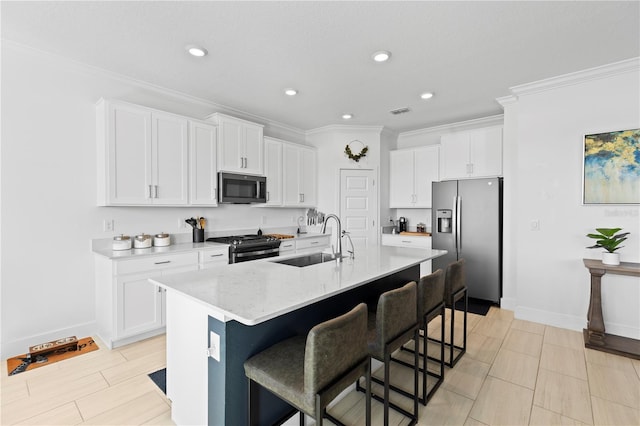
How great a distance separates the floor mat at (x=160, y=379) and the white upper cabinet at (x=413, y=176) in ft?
13.8

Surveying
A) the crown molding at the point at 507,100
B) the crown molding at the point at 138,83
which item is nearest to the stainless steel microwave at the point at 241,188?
the crown molding at the point at 138,83

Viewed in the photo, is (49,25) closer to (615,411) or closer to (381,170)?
(381,170)

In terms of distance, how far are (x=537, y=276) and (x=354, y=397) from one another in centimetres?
271

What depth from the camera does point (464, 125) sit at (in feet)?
15.7

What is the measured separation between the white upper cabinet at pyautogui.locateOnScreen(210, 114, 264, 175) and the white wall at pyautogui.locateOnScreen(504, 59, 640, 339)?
10.9ft

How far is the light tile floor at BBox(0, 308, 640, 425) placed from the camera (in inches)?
73.1

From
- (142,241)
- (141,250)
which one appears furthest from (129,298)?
(142,241)

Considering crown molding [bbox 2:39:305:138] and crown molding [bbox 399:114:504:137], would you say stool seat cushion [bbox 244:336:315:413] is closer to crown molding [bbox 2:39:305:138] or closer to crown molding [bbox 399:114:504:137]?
crown molding [bbox 2:39:305:138]

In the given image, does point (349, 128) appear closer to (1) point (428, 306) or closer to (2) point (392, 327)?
(1) point (428, 306)

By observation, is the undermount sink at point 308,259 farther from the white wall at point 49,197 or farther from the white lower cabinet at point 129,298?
the white wall at point 49,197

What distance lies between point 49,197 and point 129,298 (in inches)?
47.9

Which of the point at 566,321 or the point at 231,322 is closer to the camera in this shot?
the point at 231,322

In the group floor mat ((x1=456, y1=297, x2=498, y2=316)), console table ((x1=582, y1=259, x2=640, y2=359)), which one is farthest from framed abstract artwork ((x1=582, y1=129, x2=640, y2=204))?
floor mat ((x1=456, y1=297, x2=498, y2=316))

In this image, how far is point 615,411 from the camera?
6.26 feet
